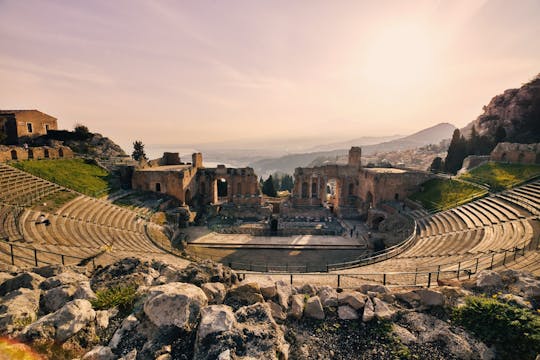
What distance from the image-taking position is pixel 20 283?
19.9ft

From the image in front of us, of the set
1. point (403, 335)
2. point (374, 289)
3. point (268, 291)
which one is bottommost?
point (403, 335)

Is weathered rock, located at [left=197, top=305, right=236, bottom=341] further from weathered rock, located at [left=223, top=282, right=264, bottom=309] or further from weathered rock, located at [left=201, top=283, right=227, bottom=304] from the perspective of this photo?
weathered rock, located at [left=223, top=282, right=264, bottom=309]

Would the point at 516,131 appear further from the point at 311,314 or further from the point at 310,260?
the point at 311,314

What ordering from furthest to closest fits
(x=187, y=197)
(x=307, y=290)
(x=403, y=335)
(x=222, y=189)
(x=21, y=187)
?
1. (x=222, y=189)
2. (x=187, y=197)
3. (x=21, y=187)
4. (x=307, y=290)
5. (x=403, y=335)

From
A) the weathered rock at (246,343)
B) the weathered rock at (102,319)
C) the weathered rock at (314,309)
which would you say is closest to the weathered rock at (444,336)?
the weathered rock at (314,309)

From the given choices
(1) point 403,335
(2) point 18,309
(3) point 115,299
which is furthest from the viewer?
(3) point 115,299

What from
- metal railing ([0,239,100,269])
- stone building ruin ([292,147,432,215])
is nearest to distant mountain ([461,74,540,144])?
stone building ruin ([292,147,432,215])

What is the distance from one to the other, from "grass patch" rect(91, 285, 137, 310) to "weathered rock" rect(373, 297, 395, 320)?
5744 mm

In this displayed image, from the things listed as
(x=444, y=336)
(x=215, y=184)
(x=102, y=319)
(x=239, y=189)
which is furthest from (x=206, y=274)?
(x=215, y=184)

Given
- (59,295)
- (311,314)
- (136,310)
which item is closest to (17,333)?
(59,295)

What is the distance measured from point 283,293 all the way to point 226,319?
199cm

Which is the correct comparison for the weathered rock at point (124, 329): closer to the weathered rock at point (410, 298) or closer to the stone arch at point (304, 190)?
the weathered rock at point (410, 298)

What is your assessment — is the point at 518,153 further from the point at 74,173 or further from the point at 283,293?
the point at 74,173

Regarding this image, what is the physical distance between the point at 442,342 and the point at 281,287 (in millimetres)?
3672
